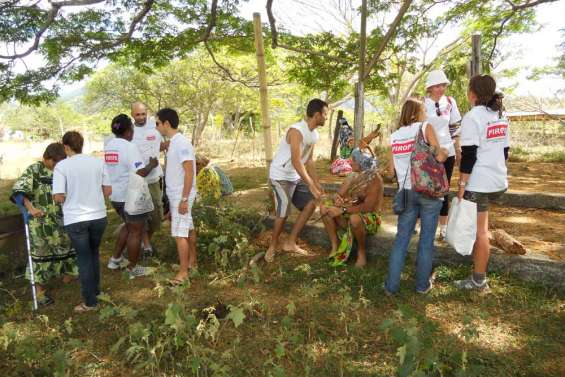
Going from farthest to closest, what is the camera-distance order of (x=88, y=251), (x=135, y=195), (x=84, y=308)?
(x=135, y=195), (x=84, y=308), (x=88, y=251)

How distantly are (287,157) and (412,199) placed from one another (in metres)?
1.47

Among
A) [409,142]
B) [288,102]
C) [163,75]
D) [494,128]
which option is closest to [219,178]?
[409,142]

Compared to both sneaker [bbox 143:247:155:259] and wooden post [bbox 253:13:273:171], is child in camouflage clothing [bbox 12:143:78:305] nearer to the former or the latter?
sneaker [bbox 143:247:155:259]

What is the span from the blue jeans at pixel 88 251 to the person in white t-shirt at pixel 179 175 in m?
0.67

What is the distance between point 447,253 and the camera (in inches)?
157

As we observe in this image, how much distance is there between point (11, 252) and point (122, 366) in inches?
114

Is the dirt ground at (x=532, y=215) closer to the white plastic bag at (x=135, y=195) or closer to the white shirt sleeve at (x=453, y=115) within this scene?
the white shirt sleeve at (x=453, y=115)

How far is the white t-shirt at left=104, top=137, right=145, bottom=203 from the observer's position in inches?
161

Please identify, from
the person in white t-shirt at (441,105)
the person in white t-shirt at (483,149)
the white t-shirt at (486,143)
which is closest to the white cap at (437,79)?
the person in white t-shirt at (441,105)

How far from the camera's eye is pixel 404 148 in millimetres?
3354

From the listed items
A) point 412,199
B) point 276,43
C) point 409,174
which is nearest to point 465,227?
point 412,199

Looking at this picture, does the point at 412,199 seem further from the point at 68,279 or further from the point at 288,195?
the point at 68,279

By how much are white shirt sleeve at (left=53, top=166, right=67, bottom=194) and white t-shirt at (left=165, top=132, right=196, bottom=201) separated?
2.97 feet

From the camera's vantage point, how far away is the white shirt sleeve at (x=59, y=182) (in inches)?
130
